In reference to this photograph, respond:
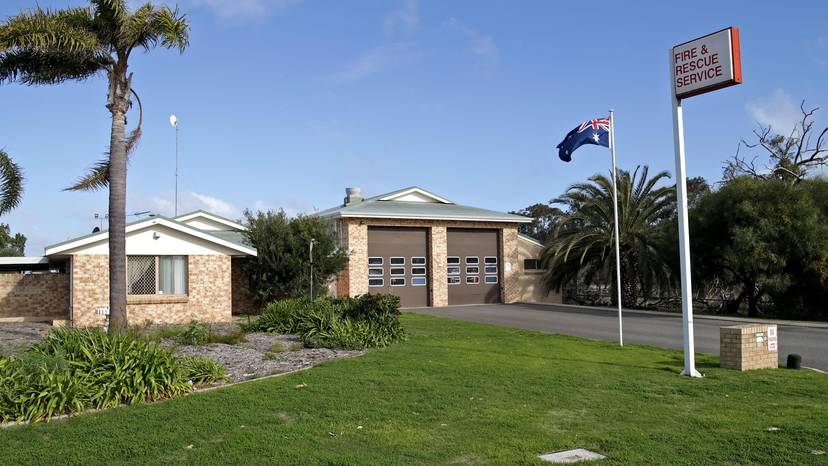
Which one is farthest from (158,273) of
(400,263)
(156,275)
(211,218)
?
(400,263)

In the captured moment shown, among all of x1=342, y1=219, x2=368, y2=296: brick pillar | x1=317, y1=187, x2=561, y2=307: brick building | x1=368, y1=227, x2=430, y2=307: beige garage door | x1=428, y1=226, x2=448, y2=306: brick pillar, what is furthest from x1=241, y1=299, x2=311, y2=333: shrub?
x1=428, y1=226, x2=448, y2=306: brick pillar

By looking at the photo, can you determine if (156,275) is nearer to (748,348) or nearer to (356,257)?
(356,257)

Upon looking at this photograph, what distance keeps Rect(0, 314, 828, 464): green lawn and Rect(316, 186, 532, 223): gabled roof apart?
1971 centimetres

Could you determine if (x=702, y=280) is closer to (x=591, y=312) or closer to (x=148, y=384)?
(x=591, y=312)

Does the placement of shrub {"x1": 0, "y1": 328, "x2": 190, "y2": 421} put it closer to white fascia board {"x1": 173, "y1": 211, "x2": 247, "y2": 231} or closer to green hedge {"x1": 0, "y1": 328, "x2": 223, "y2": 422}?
green hedge {"x1": 0, "y1": 328, "x2": 223, "y2": 422}

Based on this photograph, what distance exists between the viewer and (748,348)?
473 inches

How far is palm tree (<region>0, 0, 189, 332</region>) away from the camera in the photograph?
48.6 feet

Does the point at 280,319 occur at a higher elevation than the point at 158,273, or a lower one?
lower

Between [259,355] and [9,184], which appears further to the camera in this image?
[9,184]

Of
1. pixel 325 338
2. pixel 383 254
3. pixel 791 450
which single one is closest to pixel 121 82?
pixel 325 338

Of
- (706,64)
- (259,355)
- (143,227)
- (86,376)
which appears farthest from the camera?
(143,227)

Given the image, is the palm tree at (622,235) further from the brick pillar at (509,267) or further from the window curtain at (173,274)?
the window curtain at (173,274)

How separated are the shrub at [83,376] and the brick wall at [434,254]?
741 inches

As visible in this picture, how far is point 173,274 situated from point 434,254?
13.2m
